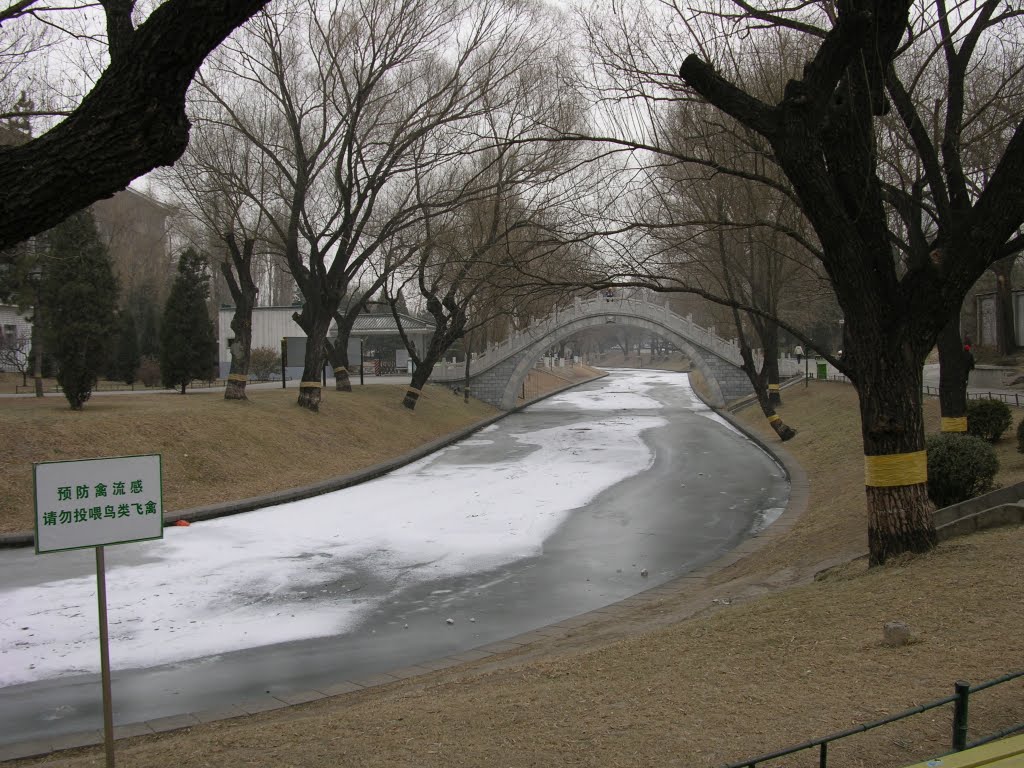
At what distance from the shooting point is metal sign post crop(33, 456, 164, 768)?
523 cm

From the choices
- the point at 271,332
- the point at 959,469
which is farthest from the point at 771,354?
the point at 271,332

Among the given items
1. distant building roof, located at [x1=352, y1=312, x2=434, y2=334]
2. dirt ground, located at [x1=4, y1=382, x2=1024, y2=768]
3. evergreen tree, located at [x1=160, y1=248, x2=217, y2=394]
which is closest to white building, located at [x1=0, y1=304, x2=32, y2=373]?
evergreen tree, located at [x1=160, y1=248, x2=217, y2=394]

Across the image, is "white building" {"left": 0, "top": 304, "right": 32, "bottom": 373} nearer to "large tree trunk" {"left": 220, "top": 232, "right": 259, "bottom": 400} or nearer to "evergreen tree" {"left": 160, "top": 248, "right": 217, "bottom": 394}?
Result: "evergreen tree" {"left": 160, "top": 248, "right": 217, "bottom": 394}

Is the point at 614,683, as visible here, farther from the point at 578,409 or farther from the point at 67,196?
the point at 578,409

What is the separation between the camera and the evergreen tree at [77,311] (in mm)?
18812

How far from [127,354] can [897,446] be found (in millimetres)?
38345

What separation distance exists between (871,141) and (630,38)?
9.78ft

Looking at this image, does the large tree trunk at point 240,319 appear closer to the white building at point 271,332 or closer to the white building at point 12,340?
the white building at point 12,340

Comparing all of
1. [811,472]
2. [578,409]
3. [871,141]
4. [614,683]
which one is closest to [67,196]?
[614,683]

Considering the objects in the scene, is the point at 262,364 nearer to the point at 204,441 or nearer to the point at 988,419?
the point at 204,441

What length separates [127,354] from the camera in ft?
132

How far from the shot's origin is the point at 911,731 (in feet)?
14.3

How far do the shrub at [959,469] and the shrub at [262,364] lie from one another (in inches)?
1737

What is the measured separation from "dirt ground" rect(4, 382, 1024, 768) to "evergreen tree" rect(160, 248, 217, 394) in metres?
23.2
